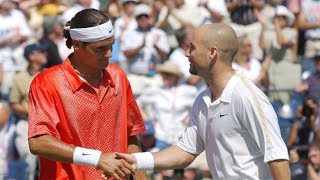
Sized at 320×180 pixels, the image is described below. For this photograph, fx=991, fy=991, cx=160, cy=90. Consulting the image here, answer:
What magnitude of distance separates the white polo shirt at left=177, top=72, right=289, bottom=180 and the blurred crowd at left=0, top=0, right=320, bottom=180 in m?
5.15

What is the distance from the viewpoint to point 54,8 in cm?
1392

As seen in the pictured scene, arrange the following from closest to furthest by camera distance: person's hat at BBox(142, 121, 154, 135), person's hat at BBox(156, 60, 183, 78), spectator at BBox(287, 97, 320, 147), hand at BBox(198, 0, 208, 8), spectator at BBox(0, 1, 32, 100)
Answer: spectator at BBox(287, 97, 320, 147) < person's hat at BBox(142, 121, 154, 135) < person's hat at BBox(156, 60, 183, 78) < spectator at BBox(0, 1, 32, 100) < hand at BBox(198, 0, 208, 8)

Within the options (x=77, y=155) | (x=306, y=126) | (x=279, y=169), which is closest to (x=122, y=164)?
(x=77, y=155)

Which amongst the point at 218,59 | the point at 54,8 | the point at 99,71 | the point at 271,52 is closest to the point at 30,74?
the point at 54,8

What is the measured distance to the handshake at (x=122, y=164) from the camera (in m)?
6.27

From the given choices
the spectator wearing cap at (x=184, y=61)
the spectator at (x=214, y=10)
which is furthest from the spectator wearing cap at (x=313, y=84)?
the spectator at (x=214, y=10)

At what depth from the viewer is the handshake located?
20.6ft

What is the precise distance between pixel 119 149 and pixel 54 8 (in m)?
7.59

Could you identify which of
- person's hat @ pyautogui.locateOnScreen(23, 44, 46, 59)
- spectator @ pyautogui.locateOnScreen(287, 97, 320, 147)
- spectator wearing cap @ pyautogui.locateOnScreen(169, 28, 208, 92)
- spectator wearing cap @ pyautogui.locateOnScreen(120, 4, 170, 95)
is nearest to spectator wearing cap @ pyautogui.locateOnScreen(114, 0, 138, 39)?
spectator wearing cap @ pyautogui.locateOnScreen(120, 4, 170, 95)

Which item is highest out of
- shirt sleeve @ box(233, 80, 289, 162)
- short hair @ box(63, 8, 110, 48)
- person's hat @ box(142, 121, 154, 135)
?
short hair @ box(63, 8, 110, 48)

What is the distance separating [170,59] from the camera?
1312 cm

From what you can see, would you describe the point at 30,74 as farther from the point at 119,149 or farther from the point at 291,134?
the point at 119,149

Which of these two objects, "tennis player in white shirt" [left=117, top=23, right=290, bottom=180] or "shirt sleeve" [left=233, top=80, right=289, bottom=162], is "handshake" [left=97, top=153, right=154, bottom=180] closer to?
"tennis player in white shirt" [left=117, top=23, right=290, bottom=180]

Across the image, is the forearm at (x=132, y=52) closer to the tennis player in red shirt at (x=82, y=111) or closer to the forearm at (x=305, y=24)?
the forearm at (x=305, y=24)
